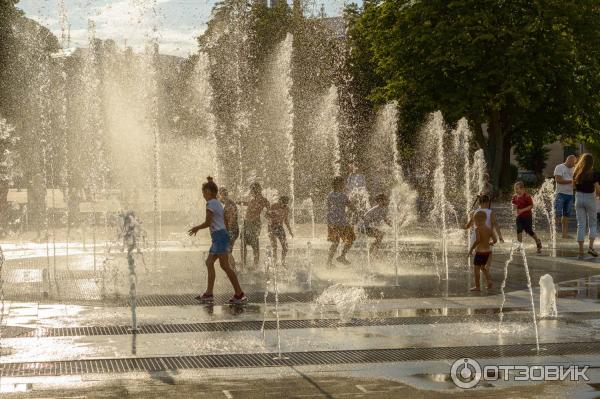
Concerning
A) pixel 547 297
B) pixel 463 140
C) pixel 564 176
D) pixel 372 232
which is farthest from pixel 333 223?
pixel 463 140

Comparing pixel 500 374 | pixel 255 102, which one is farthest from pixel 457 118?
pixel 500 374

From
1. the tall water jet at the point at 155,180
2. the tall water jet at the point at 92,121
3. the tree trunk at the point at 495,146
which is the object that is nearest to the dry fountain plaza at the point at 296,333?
the tall water jet at the point at 155,180

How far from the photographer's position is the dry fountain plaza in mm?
8602

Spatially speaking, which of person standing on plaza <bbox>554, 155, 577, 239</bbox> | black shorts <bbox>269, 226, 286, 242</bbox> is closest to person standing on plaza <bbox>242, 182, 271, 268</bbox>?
black shorts <bbox>269, 226, 286, 242</bbox>

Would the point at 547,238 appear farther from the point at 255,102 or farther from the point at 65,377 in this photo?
the point at 255,102

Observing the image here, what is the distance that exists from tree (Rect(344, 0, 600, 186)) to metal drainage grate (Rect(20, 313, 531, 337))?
29910 mm

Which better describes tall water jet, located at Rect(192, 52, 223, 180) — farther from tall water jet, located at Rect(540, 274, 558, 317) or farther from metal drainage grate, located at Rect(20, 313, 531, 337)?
metal drainage grate, located at Rect(20, 313, 531, 337)

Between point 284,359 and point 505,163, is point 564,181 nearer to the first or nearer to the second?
point 284,359

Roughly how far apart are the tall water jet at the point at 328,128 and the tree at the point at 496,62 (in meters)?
5.54

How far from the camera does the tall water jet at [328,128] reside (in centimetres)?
5269

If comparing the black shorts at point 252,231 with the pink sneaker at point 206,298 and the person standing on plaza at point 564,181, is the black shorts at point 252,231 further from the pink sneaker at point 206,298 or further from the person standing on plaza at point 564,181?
the person standing on plaza at point 564,181

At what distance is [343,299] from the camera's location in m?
13.7

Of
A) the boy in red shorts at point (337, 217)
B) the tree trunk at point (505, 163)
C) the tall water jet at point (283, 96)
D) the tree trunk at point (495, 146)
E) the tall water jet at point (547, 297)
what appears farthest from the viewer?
the tall water jet at point (283, 96)

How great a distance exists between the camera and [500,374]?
8.98 m
